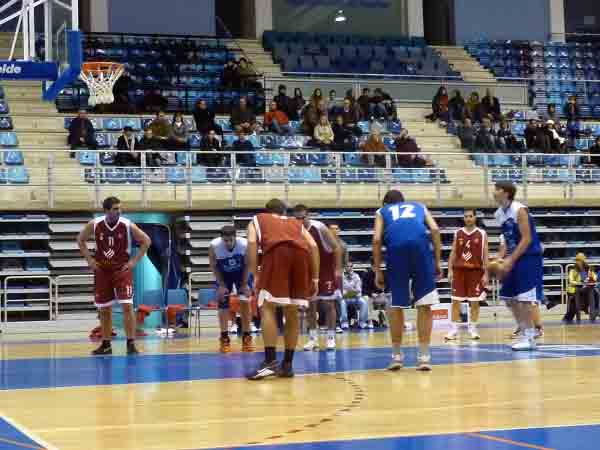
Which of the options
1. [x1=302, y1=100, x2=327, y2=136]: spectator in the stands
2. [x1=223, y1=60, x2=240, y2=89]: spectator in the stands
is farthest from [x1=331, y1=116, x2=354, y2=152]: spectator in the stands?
[x1=223, y1=60, x2=240, y2=89]: spectator in the stands

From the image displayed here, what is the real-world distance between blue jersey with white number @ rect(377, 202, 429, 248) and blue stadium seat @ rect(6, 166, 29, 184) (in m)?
12.5

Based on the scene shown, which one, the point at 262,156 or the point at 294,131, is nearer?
the point at 262,156

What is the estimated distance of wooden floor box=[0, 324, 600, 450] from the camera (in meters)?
6.87

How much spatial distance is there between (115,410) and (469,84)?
2371 cm

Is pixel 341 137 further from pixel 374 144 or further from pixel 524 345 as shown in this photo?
pixel 524 345

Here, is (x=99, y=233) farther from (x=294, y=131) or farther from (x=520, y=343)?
(x=294, y=131)

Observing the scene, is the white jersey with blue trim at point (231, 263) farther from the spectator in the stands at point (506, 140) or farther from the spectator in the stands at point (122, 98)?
the spectator in the stands at point (506, 140)

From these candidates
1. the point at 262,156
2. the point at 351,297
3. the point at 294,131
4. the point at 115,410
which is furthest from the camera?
the point at 294,131

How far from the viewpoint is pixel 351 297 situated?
21078 millimetres

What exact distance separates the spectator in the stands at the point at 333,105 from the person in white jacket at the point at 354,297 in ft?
21.5

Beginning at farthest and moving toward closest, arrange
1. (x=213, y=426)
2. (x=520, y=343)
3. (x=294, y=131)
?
(x=294, y=131) < (x=520, y=343) < (x=213, y=426)

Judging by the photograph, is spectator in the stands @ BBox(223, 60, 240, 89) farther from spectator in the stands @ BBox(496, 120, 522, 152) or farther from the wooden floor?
the wooden floor

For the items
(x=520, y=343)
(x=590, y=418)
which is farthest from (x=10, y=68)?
(x=590, y=418)

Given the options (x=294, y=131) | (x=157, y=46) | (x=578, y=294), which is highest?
(x=157, y=46)
